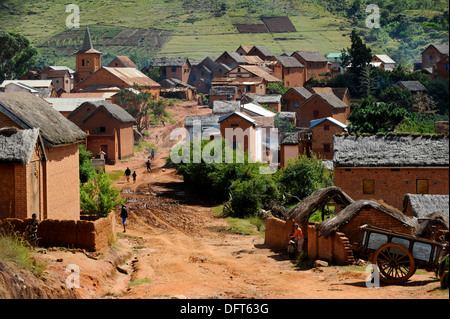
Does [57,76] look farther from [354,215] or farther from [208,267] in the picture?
[354,215]

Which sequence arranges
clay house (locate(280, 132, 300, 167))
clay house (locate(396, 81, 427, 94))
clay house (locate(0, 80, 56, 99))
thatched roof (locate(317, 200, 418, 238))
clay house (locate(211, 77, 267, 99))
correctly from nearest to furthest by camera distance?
thatched roof (locate(317, 200, 418, 238)) → clay house (locate(280, 132, 300, 167)) → clay house (locate(0, 80, 56, 99)) → clay house (locate(396, 81, 427, 94)) → clay house (locate(211, 77, 267, 99))

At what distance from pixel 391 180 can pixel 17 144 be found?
60.6 ft

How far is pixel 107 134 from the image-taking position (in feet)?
193

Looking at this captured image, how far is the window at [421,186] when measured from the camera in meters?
33.3

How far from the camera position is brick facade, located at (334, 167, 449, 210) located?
33.3m

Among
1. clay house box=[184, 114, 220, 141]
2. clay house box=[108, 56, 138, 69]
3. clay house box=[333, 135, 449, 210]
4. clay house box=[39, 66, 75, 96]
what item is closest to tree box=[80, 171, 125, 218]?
clay house box=[333, 135, 449, 210]

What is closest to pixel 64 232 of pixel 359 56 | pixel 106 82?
pixel 106 82

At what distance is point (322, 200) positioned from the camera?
23.7 m

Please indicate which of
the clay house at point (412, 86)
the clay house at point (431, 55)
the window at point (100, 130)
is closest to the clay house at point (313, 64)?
the clay house at point (431, 55)

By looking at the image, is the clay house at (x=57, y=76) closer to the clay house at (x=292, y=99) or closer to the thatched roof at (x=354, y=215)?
the clay house at (x=292, y=99)

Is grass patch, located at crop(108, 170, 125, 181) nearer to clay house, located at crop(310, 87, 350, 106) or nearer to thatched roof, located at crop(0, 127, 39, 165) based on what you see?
thatched roof, located at crop(0, 127, 39, 165)

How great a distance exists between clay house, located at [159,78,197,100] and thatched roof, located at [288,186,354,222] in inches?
2961

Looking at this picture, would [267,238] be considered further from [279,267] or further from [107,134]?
[107,134]

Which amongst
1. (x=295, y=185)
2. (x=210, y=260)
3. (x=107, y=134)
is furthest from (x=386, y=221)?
(x=107, y=134)
